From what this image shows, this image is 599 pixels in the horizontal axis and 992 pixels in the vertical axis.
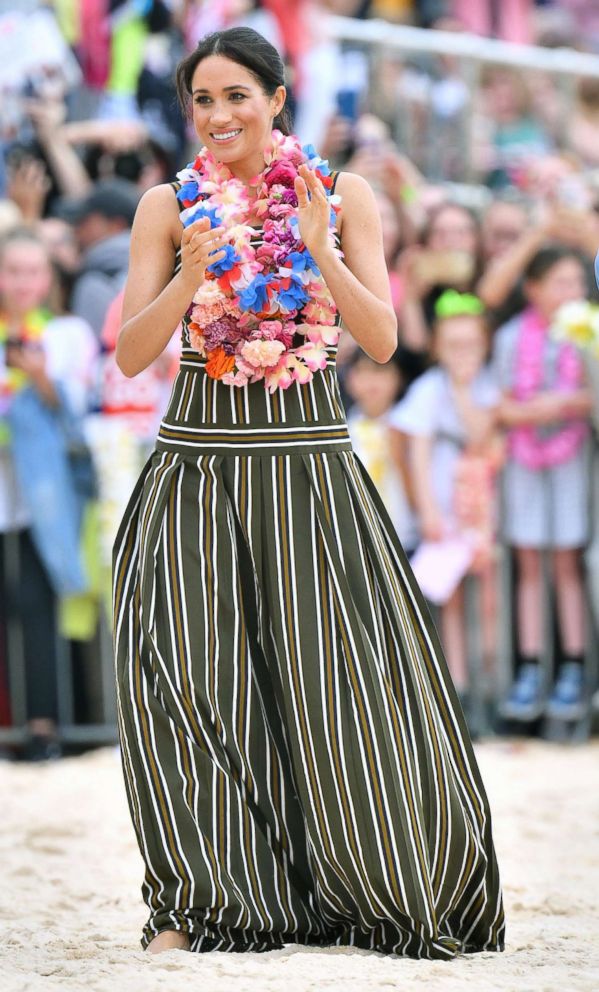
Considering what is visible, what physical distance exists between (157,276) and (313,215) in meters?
0.42

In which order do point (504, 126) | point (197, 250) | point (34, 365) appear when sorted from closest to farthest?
point (197, 250) < point (34, 365) < point (504, 126)

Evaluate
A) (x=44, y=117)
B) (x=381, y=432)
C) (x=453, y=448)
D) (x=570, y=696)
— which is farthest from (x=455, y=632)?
(x=44, y=117)

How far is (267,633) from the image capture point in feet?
12.9

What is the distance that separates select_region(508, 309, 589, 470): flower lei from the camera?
7.36m

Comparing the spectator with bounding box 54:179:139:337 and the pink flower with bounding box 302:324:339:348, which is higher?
the spectator with bounding box 54:179:139:337

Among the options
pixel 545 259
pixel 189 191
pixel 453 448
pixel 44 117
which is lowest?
pixel 453 448

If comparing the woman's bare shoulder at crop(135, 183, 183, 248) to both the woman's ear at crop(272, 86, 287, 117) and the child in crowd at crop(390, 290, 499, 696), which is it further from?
the child in crowd at crop(390, 290, 499, 696)

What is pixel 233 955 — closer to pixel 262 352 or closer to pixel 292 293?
pixel 262 352

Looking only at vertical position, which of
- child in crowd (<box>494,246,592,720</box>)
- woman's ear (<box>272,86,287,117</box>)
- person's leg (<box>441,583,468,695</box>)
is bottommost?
person's leg (<box>441,583,468,695</box>)

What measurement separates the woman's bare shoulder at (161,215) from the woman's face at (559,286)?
3794 millimetres

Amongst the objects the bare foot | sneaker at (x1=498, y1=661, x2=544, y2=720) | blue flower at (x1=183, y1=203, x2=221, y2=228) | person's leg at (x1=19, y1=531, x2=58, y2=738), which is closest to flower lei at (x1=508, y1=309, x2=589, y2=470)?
sneaker at (x1=498, y1=661, x2=544, y2=720)

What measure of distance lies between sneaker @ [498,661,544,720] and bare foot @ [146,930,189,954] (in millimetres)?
3798

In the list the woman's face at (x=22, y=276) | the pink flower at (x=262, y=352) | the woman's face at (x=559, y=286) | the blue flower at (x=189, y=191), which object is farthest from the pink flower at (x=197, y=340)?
the woman's face at (x=559, y=286)

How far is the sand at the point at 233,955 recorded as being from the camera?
349 cm
